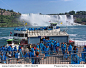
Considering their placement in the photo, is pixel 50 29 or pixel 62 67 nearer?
pixel 62 67

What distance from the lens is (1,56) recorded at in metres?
9.32

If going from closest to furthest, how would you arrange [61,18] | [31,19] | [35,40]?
[35,40] < [61,18] < [31,19]

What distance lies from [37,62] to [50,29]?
15.2 meters

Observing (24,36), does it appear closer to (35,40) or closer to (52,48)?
(35,40)

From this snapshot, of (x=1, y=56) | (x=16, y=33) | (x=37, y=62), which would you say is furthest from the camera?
(x=16, y=33)

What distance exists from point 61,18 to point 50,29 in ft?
333

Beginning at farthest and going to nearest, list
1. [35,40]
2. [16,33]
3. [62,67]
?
Result: [16,33] → [35,40] → [62,67]

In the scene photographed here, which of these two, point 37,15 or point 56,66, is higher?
point 37,15

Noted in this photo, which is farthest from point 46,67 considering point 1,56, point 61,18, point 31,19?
point 31,19

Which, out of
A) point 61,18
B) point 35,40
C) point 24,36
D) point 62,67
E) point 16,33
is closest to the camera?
point 62,67

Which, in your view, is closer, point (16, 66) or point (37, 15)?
point (16, 66)

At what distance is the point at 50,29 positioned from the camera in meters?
22.2

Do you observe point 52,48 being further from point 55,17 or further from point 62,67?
point 55,17

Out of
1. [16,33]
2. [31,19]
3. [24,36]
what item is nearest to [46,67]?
[24,36]
